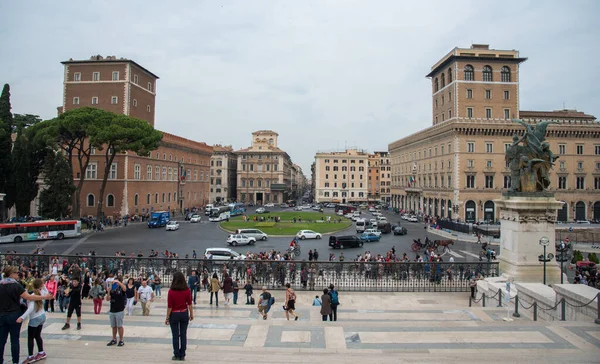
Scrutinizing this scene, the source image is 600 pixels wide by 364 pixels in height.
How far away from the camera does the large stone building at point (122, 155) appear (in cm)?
5219

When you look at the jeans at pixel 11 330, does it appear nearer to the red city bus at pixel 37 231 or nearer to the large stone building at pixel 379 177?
the red city bus at pixel 37 231

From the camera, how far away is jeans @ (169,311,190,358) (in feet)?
21.3

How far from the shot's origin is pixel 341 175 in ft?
324

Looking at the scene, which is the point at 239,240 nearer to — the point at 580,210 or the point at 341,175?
the point at 580,210

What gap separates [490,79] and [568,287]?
58.6m

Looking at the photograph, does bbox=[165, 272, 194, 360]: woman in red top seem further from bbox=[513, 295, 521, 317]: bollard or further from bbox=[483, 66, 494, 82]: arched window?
bbox=[483, 66, 494, 82]: arched window

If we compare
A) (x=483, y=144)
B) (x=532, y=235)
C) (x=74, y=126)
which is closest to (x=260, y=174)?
(x=483, y=144)

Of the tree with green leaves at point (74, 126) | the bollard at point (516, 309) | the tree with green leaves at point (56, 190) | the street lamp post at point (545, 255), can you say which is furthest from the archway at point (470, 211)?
the tree with green leaves at point (56, 190)

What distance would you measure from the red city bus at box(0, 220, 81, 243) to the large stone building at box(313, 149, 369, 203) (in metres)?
67.1

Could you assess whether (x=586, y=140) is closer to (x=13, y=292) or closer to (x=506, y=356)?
(x=506, y=356)

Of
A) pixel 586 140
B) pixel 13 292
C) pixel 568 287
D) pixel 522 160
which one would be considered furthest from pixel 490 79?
pixel 13 292

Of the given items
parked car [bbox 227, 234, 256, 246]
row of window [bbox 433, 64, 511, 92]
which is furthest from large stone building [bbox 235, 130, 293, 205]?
parked car [bbox 227, 234, 256, 246]

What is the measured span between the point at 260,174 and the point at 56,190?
201 feet

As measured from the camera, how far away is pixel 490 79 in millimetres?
61125
